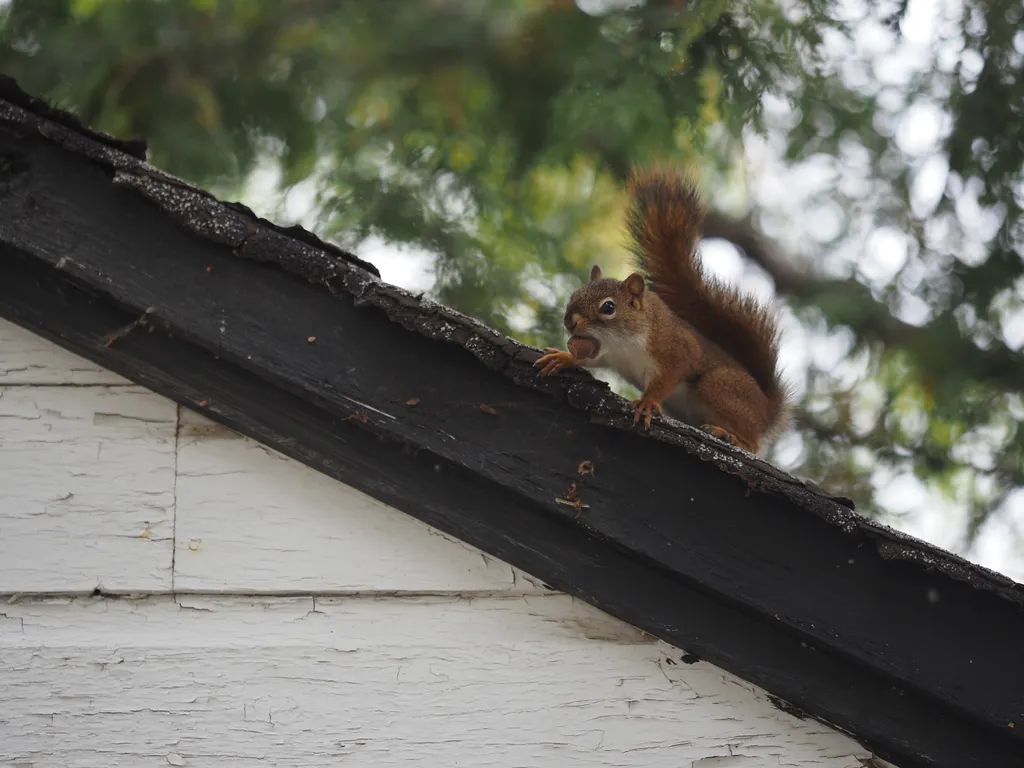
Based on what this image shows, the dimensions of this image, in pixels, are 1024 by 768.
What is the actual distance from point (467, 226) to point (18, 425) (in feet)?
9.41

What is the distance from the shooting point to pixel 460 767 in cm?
151

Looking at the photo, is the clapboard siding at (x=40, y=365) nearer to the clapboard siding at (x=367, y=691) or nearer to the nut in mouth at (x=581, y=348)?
the clapboard siding at (x=367, y=691)

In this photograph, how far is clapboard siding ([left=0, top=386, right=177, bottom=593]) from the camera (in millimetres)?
1552

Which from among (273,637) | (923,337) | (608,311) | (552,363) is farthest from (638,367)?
(923,337)

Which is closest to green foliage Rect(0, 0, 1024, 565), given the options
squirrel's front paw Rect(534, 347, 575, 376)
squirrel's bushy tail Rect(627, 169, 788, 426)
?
squirrel's bushy tail Rect(627, 169, 788, 426)

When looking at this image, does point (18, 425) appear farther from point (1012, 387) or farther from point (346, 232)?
point (1012, 387)

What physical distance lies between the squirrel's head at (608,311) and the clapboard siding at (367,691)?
846 millimetres

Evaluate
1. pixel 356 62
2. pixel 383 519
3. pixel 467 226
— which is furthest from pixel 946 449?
pixel 383 519

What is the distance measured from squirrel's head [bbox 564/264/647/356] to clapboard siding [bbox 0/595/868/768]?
846mm

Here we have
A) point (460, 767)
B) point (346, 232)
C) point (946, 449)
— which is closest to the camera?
point (460, 767)

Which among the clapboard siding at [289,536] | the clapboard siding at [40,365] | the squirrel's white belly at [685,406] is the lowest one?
the clapboard siding at [289,536]

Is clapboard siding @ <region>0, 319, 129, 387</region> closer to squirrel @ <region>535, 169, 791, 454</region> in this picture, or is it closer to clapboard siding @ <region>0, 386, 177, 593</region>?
clapboard siding @ <region>0, 386, 177, 593</region>

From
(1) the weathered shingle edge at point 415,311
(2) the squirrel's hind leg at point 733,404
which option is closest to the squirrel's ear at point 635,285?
(2) the squirrel's hind leg at point 733,404

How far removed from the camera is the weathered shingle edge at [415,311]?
143 cm
